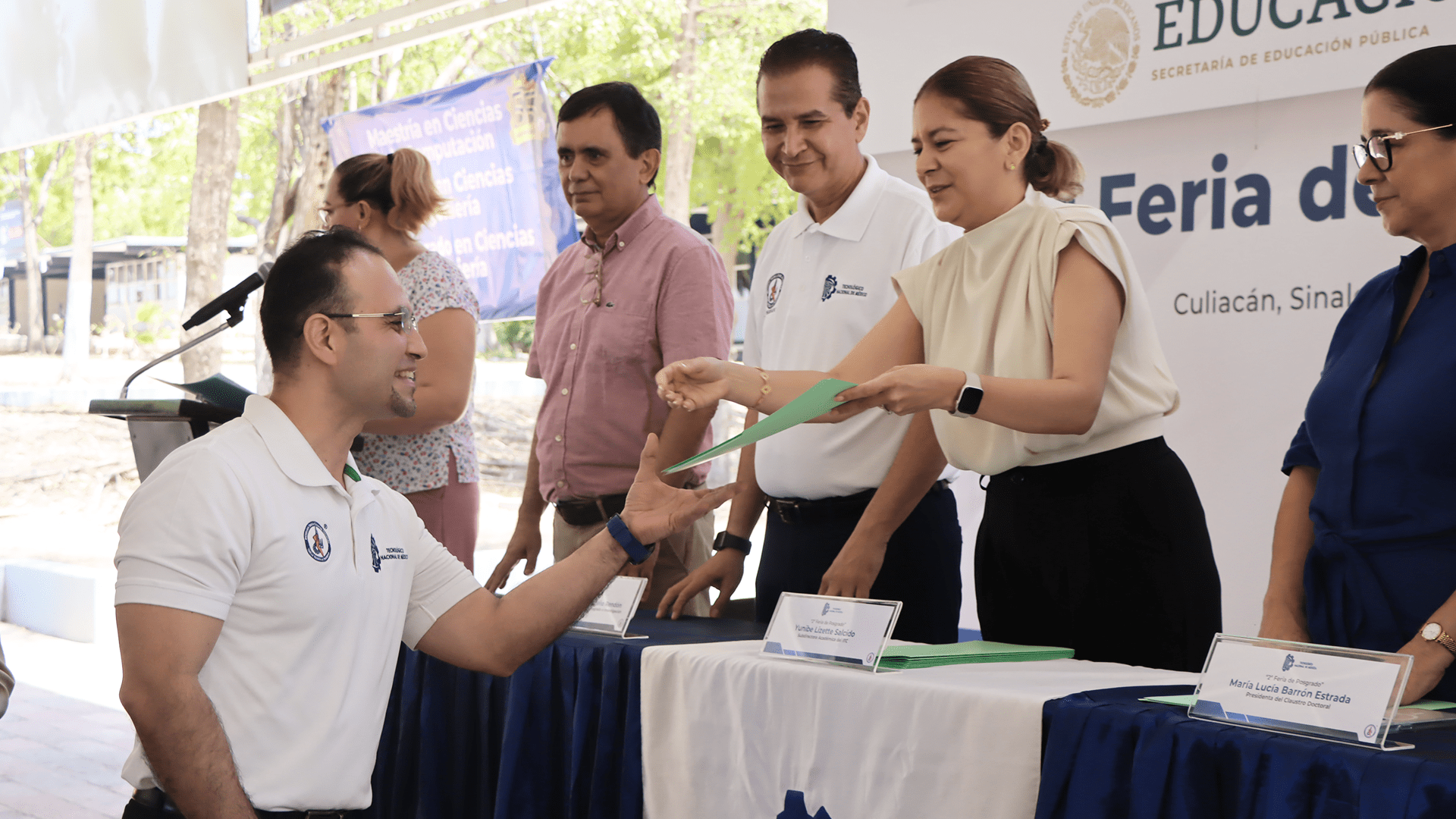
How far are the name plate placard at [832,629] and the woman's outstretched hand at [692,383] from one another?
29 cm

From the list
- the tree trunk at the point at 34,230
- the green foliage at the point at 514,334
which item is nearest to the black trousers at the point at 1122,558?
the tree trunk at the point at 34,230

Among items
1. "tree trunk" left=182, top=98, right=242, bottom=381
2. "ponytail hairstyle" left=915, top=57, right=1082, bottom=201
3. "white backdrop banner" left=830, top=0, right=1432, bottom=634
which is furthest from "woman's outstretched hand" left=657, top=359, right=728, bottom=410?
"tree trunk" left=182, top=98, right=242, bottom=381

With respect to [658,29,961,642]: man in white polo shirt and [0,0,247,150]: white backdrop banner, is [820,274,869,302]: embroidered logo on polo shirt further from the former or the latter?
[0,0,247,150]: white backdrop banner

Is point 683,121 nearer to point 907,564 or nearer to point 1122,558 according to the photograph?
point 907,564

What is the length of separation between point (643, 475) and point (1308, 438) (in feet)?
2.95

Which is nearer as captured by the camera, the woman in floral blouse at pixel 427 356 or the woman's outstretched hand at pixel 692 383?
the woman's outstretched hand at pixel 692 383

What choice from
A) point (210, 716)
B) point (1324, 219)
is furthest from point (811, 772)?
point (1324, 219)

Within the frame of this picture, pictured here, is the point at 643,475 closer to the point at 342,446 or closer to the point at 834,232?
the point at 342,446

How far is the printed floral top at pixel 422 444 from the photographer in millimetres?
2682

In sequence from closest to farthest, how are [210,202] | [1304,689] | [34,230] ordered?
[1304,689] < [210,202] < [34,230]

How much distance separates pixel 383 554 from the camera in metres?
1.68

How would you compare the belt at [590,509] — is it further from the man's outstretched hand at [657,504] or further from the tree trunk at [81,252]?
the tree trunk at [81,252]

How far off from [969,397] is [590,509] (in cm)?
123

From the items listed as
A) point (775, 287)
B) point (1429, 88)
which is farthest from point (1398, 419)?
point (775, 287)
